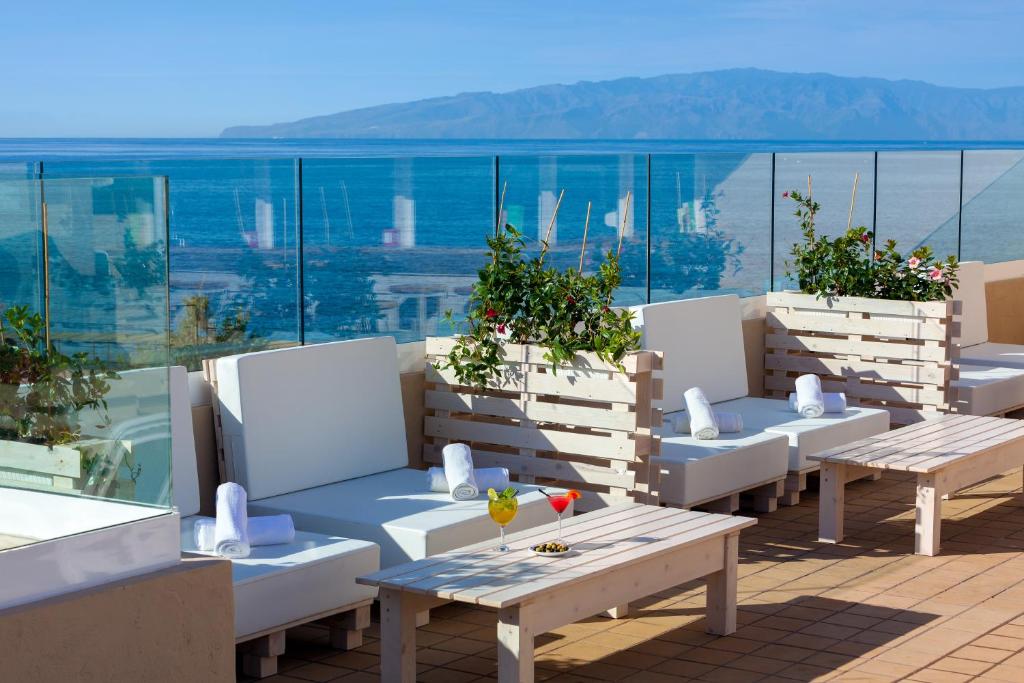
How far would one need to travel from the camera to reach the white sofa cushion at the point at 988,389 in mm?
8008

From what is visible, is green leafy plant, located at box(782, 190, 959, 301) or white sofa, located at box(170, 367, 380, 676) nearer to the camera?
white sofa, located at box(170, 367, 380, 676)

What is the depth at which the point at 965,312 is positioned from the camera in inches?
372

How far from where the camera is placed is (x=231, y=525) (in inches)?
178

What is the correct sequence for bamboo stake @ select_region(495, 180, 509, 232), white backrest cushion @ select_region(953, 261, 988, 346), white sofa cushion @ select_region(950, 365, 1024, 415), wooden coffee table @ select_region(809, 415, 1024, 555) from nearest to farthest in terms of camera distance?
wooden coffee table @ select_region(809, 415, 1024, 555) < bamboo stake @ select_region(495, 180, 509, 232) < white sofa cushion @ select_region(950, 365, 1024, 415) < white backrest cushion @ select_region(953, 261, 988, 346)

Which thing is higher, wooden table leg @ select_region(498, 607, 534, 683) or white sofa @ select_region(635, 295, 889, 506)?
white sofa @ select_region(635, 295, 889, 506)

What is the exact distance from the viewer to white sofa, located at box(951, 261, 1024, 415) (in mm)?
8039

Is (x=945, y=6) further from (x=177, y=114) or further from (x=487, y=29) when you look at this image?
(x=177, y=114)

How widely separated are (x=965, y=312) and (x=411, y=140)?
219 ft

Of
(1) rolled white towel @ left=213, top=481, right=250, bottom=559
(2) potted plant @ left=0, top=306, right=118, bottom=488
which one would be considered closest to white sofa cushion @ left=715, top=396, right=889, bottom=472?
(1) rolled white towel @ left=213, top=481, right=250, bottom=559

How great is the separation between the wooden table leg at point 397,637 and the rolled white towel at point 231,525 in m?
0.64

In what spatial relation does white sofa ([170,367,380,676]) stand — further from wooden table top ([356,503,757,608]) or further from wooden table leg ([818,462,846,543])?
wooden table leg ([818,462,846,543])

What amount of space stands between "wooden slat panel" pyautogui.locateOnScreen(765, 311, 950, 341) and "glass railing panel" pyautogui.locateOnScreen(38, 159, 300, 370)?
10.4ft

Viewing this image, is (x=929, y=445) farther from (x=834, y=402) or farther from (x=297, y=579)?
(x=297, y=579)

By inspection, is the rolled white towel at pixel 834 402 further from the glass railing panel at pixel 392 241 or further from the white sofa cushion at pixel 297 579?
the white sofa cushion at pixel 297 579
